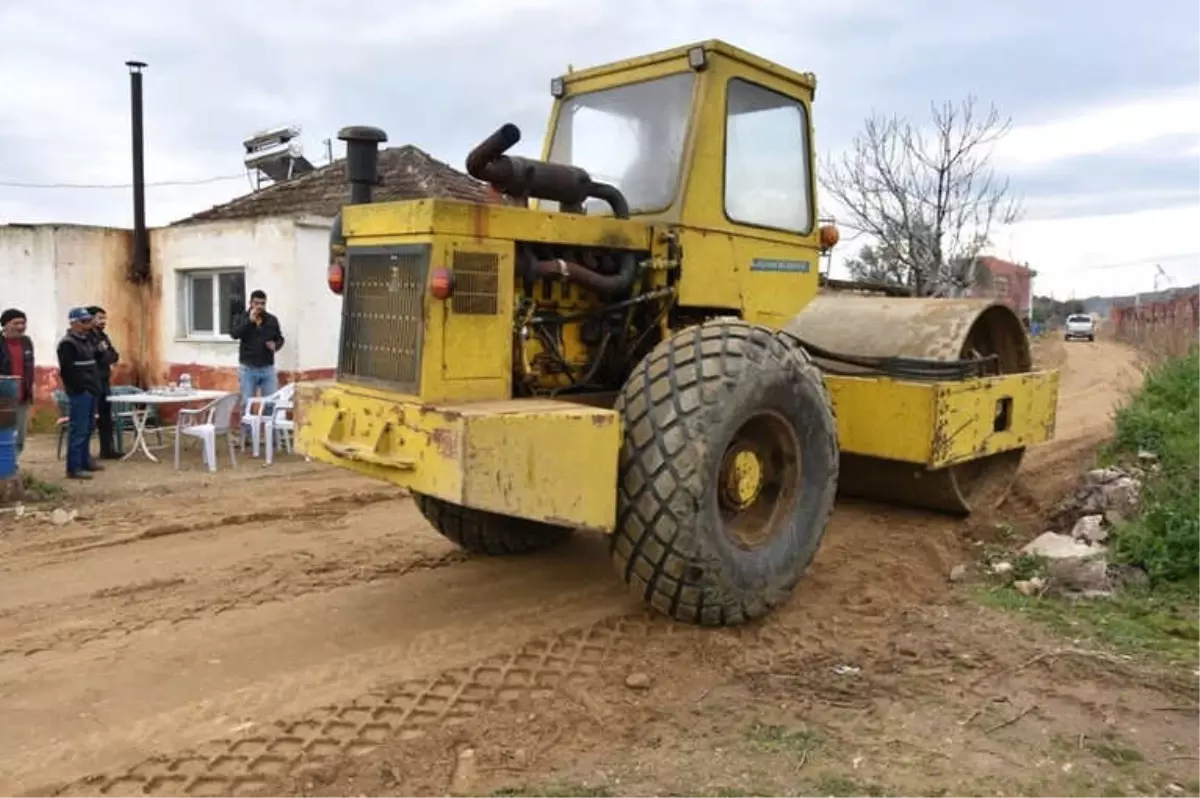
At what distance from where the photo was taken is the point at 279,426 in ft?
36.5

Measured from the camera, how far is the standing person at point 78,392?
32.2 feet

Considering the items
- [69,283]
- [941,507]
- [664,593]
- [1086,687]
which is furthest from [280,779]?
[69,283]

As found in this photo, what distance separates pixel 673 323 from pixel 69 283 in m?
11.0

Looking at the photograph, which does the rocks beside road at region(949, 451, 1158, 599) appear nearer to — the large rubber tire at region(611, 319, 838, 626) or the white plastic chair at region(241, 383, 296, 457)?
the large rubber tire at region(611, 319, 838, 626)

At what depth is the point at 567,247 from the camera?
197 inches

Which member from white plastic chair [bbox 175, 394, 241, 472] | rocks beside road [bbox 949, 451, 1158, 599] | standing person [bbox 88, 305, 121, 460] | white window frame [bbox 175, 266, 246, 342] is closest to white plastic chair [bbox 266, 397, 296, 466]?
white plastic chair [bbox 175, 394, 241, 472]

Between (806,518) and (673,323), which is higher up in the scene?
(673,323)

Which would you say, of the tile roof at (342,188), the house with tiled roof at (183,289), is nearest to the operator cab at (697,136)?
the house with tiled roof at (183,289)

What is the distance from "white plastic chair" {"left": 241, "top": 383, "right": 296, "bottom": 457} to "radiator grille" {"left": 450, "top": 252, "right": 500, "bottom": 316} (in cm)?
698

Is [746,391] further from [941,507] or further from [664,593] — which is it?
[941,507]

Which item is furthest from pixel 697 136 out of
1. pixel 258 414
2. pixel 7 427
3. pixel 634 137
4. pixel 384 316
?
pixel 258 414

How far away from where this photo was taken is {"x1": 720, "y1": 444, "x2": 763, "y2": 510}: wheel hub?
15.9 feet

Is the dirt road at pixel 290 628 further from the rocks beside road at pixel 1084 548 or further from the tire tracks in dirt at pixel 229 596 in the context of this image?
the rocks beside road at pixel 1084 548

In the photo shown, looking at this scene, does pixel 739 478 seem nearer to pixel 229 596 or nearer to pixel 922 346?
pixel 922 346
